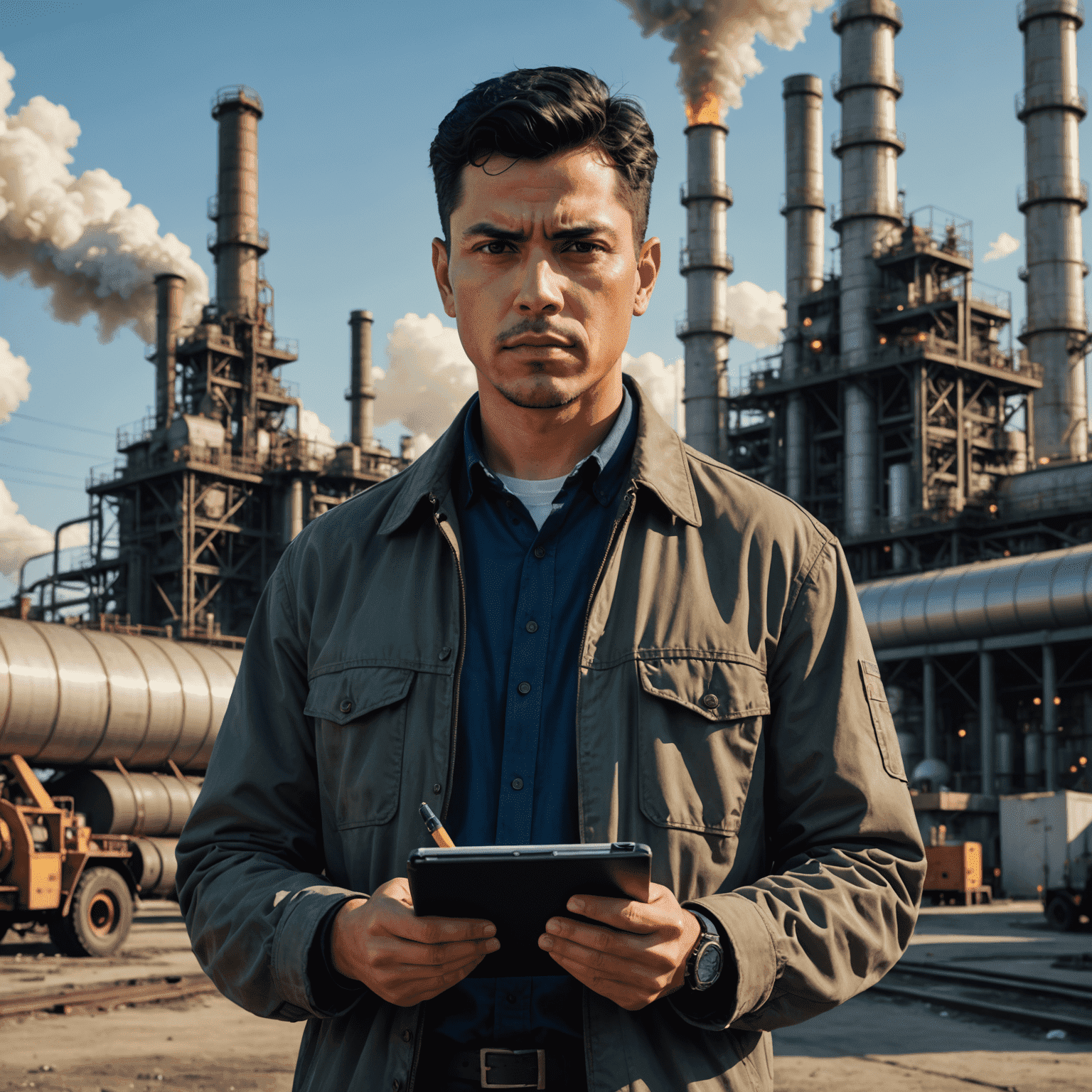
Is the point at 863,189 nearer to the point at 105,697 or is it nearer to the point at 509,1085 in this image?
the point at 105,697

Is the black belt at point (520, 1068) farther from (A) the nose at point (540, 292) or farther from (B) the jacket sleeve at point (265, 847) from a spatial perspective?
(A) the nose at point (540, 292)

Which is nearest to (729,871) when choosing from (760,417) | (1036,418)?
(1036,418)

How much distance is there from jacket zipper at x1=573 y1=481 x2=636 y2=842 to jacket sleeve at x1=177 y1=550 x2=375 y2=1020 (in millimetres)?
391

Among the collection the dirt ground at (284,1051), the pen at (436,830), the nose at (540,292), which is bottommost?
the dirt ground at (284,1051)

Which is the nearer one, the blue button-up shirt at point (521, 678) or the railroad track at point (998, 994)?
the blue button-up shirt at point (521, 678)

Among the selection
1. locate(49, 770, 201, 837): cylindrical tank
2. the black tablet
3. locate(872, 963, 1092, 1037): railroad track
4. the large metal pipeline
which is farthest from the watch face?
the large metal pipeline

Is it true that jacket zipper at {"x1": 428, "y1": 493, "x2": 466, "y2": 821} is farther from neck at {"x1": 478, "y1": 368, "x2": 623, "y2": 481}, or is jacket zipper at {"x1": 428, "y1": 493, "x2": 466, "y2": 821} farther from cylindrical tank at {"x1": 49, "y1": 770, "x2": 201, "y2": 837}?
cylindrical tank at {"x1": 49, "y1": 770, "x2": 201, "y2": 837}

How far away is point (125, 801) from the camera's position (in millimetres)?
19812

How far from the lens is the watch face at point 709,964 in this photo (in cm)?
187

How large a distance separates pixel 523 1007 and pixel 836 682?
752 mm

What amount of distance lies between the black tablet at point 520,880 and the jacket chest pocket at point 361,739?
0.41 metres

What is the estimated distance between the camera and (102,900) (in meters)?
17.8

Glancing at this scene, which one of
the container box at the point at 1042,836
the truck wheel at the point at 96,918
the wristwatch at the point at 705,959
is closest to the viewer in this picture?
the wristwatch at the point at 705,959

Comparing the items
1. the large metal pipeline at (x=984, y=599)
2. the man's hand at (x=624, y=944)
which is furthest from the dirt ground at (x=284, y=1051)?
the large metal pipeline at (x=984, y=599)
